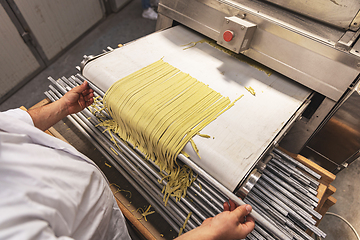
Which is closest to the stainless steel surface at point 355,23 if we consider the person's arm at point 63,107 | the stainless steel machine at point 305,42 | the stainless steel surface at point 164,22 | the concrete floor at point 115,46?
the stainless steel machine at point 305,42

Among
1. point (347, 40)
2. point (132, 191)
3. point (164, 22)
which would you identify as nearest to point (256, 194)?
point (132, 191)

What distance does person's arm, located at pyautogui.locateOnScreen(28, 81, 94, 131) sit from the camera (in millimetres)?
897

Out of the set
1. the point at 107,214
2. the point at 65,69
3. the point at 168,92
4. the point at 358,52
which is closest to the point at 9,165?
the point at 107,214

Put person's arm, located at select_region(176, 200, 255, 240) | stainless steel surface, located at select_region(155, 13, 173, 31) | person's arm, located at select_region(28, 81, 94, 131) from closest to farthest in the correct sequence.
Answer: person's arm, located at select_region(176, 200, 255, 240) < person's arm, located at select_region(28, 81, 94, 131) < stainless steel surface, located at select_region(155, 13, 173, 31)

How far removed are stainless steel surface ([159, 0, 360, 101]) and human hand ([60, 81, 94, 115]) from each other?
2.49 ft

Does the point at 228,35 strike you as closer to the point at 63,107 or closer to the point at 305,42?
the point at 305,42

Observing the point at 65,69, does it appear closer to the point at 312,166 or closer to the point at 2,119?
the point at 2,119

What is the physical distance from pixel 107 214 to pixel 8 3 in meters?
2.39

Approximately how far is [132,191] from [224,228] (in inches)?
22.2

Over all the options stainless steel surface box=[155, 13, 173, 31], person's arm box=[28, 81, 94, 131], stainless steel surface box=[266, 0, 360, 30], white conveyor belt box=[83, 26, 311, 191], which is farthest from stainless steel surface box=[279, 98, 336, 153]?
person's arm box=[28, 81, 94, 131]

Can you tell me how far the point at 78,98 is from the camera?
104 cm

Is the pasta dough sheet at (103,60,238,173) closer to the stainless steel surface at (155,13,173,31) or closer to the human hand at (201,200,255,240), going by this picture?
the human hand at (201,200,255,240)

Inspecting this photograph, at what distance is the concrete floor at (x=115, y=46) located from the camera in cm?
158

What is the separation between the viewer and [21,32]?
2170 mm
